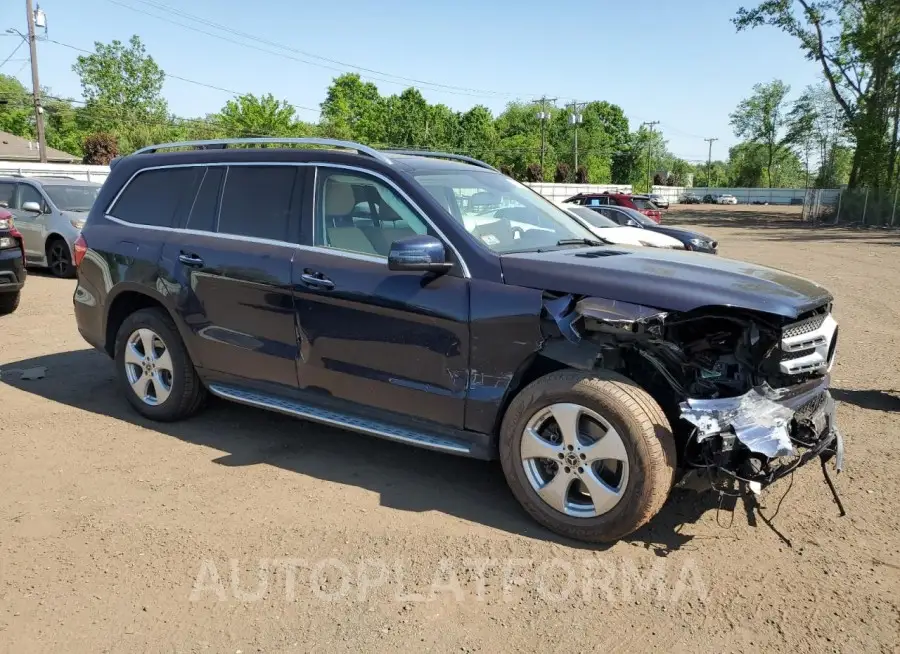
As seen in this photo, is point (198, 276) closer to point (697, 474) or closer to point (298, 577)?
point (298, 577)

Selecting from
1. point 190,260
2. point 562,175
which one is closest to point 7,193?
point 190,260

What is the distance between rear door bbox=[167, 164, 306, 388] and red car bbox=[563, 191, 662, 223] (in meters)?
19.4

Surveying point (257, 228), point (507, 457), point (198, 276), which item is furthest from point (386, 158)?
point (507, 457)

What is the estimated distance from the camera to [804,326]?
141 inches

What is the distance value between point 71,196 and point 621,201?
17.1 m

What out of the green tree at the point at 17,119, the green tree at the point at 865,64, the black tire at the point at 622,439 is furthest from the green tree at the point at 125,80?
the black tire at the point at 622,439

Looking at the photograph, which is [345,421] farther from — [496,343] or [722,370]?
[722,370]

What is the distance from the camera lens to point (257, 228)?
469 cm

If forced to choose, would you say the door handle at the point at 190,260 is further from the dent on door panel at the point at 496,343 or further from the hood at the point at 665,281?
the hood at the point at 665,281

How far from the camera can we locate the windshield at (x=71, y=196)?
1296 cm

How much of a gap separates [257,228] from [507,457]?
7.36 feet

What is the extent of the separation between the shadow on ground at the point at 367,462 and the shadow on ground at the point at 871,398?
2.42 m

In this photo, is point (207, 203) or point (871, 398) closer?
point (207, 203)

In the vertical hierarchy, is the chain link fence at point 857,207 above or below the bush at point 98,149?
below
